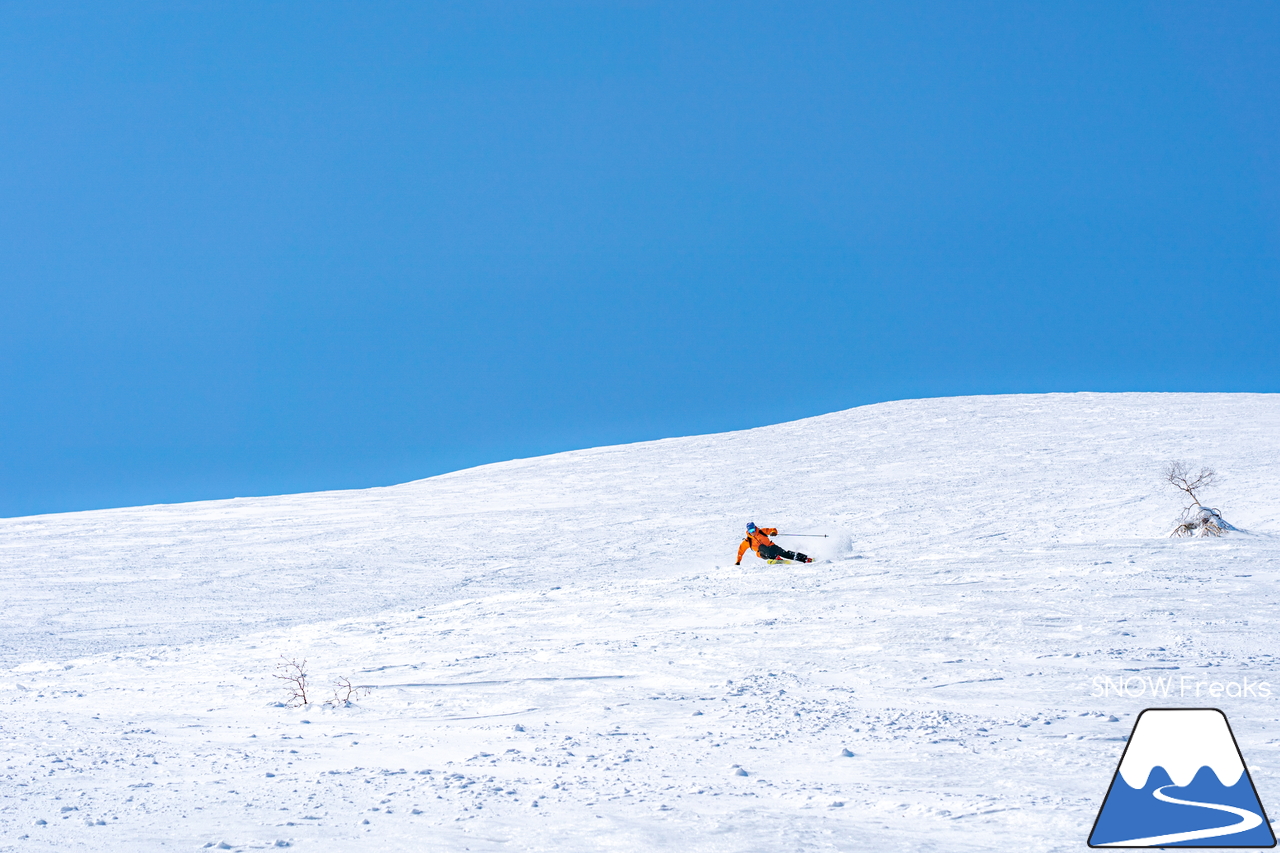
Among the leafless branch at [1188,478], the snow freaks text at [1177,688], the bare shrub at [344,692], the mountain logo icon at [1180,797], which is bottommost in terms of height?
the mountain logo icon at [1180,797]

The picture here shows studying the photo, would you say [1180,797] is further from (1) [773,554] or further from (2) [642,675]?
(1) [773,554]

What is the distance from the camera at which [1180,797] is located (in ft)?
16.1

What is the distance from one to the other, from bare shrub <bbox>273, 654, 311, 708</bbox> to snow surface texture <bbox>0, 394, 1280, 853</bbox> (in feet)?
0.43

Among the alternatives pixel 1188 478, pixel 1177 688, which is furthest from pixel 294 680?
pixel 1188 478

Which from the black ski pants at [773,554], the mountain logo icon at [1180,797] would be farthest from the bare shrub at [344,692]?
the black ski pants at [773,554]

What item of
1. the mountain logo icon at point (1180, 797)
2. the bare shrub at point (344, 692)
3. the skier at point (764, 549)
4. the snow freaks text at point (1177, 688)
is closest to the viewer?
the mountain logo icon at point (1180, 797)

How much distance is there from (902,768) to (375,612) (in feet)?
37.0

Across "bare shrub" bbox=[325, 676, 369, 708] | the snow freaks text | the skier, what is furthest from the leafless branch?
"bare shrub" bbox=[325, 676, 369, 708]

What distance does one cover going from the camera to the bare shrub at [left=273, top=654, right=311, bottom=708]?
861cm

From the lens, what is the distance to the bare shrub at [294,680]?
339 inches

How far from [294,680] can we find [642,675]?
3027 mm

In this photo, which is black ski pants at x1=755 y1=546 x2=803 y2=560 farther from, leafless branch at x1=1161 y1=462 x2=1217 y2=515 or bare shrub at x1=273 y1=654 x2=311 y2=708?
bare shrub at x1=273 y1=654 x2=311 y2=708

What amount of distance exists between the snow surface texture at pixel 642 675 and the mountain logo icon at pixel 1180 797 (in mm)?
197

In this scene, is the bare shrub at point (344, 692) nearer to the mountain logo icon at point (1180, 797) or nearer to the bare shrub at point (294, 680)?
the bare shrub at point (294, 680)
